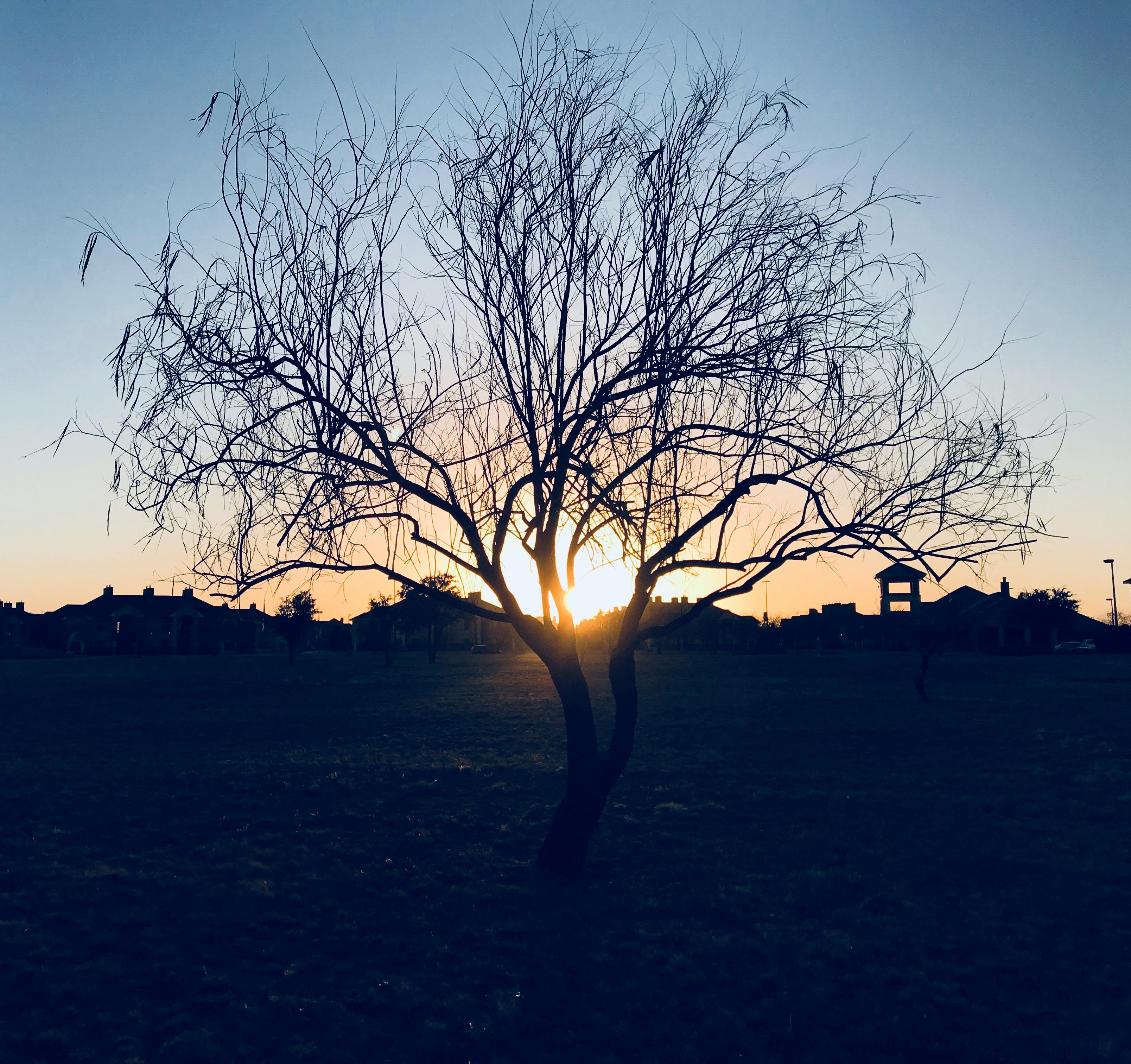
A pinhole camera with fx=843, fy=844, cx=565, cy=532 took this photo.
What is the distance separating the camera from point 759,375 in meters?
6.71

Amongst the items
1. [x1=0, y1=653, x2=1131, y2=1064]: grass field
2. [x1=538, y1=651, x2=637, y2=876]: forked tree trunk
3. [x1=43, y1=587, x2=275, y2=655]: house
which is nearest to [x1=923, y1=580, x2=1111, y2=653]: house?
[x1=0, y1=653, x2=1131, y2=1064]: grass field

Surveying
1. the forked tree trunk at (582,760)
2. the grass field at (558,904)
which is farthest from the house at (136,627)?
the forked tree trunk at (582,760)

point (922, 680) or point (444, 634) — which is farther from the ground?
point (444, 634)

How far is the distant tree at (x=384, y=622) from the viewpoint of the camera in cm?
6631

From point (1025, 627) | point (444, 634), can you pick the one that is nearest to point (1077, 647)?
point (1025, 627)

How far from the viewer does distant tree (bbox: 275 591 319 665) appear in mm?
58219

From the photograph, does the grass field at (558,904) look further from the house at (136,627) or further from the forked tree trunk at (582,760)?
the house at (136,627)

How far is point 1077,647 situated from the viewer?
7475cm

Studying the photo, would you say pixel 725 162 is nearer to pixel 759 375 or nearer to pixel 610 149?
pixel 610 149

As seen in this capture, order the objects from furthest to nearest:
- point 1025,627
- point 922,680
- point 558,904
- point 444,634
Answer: point 444,634
point 1025,627
point 922,680
point 558,904

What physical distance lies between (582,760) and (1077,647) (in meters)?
80.8

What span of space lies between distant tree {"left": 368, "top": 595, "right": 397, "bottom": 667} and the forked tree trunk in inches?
2011

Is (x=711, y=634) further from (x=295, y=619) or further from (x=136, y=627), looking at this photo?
(x=136, y=627)

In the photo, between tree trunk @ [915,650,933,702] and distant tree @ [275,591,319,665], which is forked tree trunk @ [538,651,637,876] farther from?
distant tree @ [275,591,319,665]
